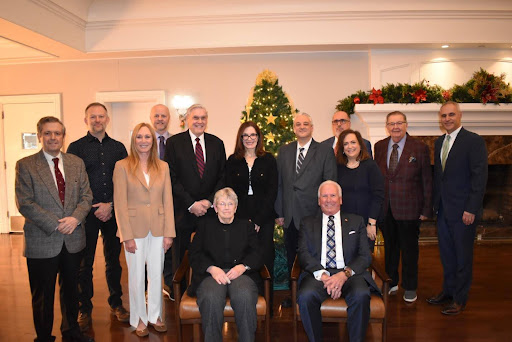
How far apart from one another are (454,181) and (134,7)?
5.54m

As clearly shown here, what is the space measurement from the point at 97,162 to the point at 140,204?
2.13 feet

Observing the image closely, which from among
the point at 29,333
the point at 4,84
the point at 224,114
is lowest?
the point at 29,333

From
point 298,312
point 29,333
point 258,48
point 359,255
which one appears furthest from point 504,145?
point 29,333

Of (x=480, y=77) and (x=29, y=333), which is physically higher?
(x=480, y=77)

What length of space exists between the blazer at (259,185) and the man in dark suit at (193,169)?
0.73 feet

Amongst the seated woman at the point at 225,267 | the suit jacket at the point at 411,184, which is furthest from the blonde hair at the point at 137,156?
the suit jacket at the point at 411,184

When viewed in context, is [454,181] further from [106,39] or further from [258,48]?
[106,39]

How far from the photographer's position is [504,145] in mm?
6672

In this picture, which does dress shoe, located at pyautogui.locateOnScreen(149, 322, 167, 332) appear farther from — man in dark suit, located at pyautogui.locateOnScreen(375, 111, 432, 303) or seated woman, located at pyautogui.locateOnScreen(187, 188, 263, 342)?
man in dark suit, located at pyautogui.locateOnScreen(375, 111, 432, 303)

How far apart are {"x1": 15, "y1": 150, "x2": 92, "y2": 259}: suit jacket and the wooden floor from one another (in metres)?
0.98

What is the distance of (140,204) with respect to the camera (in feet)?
10.3

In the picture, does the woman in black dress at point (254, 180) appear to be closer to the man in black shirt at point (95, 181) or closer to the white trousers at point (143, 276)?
the white trousers at point (143, 276)

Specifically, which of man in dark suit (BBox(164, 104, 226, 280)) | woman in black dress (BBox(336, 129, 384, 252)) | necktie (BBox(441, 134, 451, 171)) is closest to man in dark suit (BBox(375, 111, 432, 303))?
necktie (BBox(441, 134, 451, 171))

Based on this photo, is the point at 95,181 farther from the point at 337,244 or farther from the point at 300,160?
the point at 337,244
